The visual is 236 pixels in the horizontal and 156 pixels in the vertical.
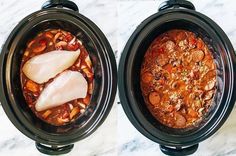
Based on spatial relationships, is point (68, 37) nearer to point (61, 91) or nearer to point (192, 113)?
point (61, 91)

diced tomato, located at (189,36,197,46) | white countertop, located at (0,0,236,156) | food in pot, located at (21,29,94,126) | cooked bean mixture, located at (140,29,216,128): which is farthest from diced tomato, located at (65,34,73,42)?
diced tomato, located at (189,36,197,46)

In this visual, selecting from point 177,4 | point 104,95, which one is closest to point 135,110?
point 104,95

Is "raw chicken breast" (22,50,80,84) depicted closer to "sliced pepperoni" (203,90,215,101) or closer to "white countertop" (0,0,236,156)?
"white countertop" (0,0,236,156)

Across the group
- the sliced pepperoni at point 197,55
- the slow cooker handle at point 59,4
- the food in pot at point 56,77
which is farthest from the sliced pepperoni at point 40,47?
the sliced pepperoni at point 197,55

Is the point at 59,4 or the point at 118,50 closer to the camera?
the point at 59,4

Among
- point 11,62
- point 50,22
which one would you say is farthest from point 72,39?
point 11,62

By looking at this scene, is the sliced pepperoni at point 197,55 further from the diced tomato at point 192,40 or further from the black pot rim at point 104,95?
the black pot rim at point 104,95

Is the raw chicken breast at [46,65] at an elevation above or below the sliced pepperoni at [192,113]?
above

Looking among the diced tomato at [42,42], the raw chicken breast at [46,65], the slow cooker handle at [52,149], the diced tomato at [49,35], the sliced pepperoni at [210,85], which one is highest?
the diced tomato at [49,35]
